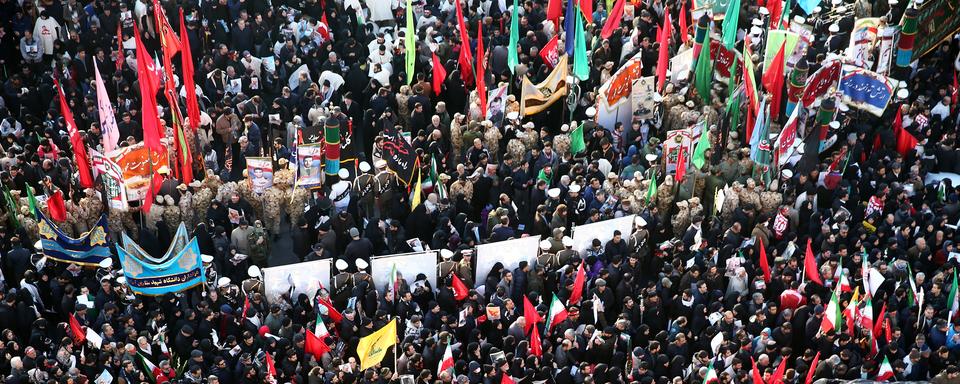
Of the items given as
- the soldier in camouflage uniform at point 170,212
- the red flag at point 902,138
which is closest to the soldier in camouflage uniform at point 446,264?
the soldier in camouflage uniform at point 170,212

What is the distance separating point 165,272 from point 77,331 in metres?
1.45

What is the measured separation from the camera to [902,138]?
2367 centimetres

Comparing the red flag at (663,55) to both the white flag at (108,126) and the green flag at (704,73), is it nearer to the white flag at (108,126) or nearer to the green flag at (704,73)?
the green flag at (704,73)

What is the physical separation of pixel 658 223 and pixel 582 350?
10.9 feet

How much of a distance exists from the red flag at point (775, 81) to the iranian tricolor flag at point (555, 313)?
257 inches

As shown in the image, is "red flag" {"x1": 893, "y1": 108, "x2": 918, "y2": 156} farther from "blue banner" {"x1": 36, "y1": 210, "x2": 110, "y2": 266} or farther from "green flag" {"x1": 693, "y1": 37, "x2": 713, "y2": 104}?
"blue banner" {"x1": 36, "y1": 210, "x2": 110, "y2": 266}

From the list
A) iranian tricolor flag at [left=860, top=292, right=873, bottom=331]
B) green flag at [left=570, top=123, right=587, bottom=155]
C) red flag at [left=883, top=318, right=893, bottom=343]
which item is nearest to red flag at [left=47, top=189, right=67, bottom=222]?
green flag at [left=570, top=123, right=587, bottom=155]

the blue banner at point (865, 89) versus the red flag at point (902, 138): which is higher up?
the blue banner at point (865, 89)

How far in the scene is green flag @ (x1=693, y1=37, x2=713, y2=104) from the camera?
24.2 meters

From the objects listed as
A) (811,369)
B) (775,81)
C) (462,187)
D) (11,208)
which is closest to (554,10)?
(775,81)

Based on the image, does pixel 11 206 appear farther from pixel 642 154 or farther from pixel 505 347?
pixel 642 154

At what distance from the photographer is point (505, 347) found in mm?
19438

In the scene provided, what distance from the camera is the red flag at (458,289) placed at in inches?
798

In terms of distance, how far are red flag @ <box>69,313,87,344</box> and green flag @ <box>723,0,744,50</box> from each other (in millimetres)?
11201
